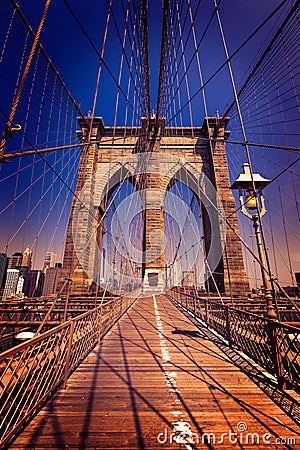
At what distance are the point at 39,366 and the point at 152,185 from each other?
1442cm

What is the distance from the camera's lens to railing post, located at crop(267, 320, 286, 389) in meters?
2.45

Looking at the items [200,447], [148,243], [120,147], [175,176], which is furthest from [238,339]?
[120,147]

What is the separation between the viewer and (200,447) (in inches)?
61.9

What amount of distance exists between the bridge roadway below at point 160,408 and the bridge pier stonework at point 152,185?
9.74 meters

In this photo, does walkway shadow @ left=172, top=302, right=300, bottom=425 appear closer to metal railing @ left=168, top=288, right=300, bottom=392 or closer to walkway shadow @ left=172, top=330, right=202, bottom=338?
metal railing @ left=168, top=288, right=300, bottom=392

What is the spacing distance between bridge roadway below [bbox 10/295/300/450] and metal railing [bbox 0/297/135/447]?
108 mm

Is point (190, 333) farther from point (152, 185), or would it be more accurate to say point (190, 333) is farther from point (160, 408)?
point (152, 185)

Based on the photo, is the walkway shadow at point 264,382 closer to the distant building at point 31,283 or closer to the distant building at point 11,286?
the distant building at point 11,286

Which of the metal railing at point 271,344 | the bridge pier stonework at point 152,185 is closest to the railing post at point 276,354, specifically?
the metal railing at point 271,344

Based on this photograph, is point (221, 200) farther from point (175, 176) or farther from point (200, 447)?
point (200, 447)

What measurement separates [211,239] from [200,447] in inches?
519

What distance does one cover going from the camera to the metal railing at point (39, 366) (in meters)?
1.56

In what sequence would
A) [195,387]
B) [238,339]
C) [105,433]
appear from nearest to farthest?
[105,433], [195,387], [238,339]

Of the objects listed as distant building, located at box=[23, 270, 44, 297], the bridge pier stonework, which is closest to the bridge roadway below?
the bridge pier stonework
